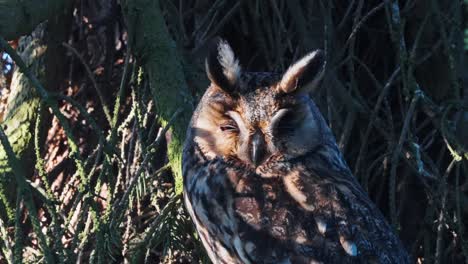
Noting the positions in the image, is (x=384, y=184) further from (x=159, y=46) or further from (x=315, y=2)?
(x=159, y=46)

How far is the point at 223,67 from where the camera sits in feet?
6.26

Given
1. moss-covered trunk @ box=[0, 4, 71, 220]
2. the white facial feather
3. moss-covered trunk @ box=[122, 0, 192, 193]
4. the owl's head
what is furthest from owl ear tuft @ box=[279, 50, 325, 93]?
moss-covered trunk @ box=[0, 4, 71, 220]

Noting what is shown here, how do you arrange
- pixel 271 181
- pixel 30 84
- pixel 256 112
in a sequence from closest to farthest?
pixel 256 112
pixel 271 181
pixel 30 84

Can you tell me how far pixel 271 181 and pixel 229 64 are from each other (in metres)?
0.32

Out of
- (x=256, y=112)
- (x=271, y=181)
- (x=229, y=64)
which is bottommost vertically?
(x=271, y=181)

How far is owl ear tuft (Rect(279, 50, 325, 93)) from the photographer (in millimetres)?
1877

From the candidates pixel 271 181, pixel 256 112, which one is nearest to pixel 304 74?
pixel 256 112

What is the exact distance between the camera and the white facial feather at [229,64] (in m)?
1.89

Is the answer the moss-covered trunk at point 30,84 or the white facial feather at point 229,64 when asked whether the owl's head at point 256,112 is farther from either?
the moss-covered trunk at point 30,84

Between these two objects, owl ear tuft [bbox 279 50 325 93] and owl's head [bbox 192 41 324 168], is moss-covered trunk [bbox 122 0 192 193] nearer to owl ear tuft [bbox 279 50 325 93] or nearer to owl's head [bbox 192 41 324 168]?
owl's head [bbox 192 41 324 168]

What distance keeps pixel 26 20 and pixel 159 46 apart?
34 cm

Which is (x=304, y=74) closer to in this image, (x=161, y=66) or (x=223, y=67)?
(x=223, y=67)

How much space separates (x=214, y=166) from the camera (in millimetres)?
2020

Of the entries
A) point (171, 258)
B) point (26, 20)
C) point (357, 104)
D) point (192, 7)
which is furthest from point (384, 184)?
point (26, 20)
